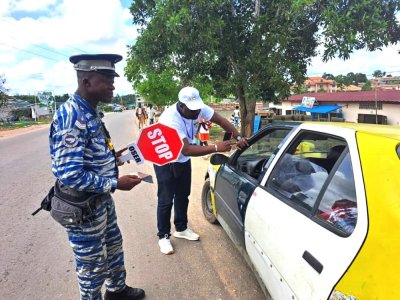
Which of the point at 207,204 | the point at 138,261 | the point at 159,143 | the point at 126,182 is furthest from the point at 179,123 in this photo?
the point at 207,204

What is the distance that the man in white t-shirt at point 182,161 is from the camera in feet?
10.7

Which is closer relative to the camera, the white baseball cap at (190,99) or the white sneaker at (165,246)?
the white baseball cap at (190,99)

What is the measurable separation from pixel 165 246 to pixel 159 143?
1.40 metres

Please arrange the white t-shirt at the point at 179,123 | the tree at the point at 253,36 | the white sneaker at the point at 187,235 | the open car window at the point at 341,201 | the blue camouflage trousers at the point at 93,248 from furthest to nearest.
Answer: the tree at the point at 253,36 → the white sneaker at the point at 187,235 → the white t-shirt at the point at 179,123 → the blue camouflage trousers at the point at 93,248 → the open car window at the point at 341,201

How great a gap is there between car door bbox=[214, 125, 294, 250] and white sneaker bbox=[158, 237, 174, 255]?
0.64 m

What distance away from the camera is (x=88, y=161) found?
2.08 metres

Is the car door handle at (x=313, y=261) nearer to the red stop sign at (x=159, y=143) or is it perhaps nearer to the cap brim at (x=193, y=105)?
the red stop sign at (x=159, y=143)

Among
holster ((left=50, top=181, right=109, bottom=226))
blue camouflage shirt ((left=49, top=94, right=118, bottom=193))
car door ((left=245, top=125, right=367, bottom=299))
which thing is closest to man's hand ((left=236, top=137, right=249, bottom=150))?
car door ((left=245, top=125, right=367, bottom=299))

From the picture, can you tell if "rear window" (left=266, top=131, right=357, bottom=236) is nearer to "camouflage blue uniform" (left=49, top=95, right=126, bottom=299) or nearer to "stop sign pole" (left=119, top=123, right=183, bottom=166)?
"stop sign pole" (left=119, top=123, right=183, bottom=166)

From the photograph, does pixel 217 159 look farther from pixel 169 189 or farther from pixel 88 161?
pixel 88 161

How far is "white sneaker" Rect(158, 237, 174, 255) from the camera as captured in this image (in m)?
3.61

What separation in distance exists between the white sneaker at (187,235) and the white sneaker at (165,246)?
0.83ft

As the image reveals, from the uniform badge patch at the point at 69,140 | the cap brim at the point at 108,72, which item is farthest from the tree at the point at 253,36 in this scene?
the uniform badge patch at the point at 69,140

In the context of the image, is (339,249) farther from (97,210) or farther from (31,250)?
(31,250)
